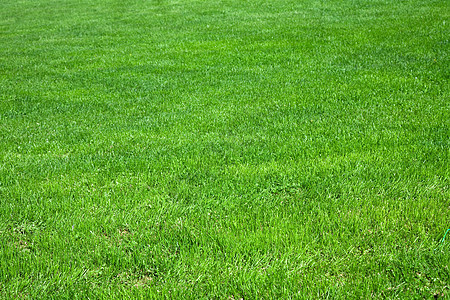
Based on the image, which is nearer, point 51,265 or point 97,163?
point 51,265

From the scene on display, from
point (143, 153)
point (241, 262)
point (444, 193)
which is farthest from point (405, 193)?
point (143, 153)

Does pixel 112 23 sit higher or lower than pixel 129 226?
higher

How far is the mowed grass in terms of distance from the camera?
9.43 feet

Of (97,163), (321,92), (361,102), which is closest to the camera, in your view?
(97,163)

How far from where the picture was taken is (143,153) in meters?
4.97

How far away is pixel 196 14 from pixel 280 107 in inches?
485

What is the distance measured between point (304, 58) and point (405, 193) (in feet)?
20.0

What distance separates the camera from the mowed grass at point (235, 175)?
2875mm

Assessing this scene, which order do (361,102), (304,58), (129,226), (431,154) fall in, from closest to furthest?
(129,226)
(431,154)
(361,102)
(304,58)

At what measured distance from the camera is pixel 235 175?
4.23m

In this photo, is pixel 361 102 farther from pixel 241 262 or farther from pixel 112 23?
pixel 112 23

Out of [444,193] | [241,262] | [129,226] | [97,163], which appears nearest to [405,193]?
[444,193]

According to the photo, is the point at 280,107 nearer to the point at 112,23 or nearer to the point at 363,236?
the point at 363,236

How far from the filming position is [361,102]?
6230 mm
